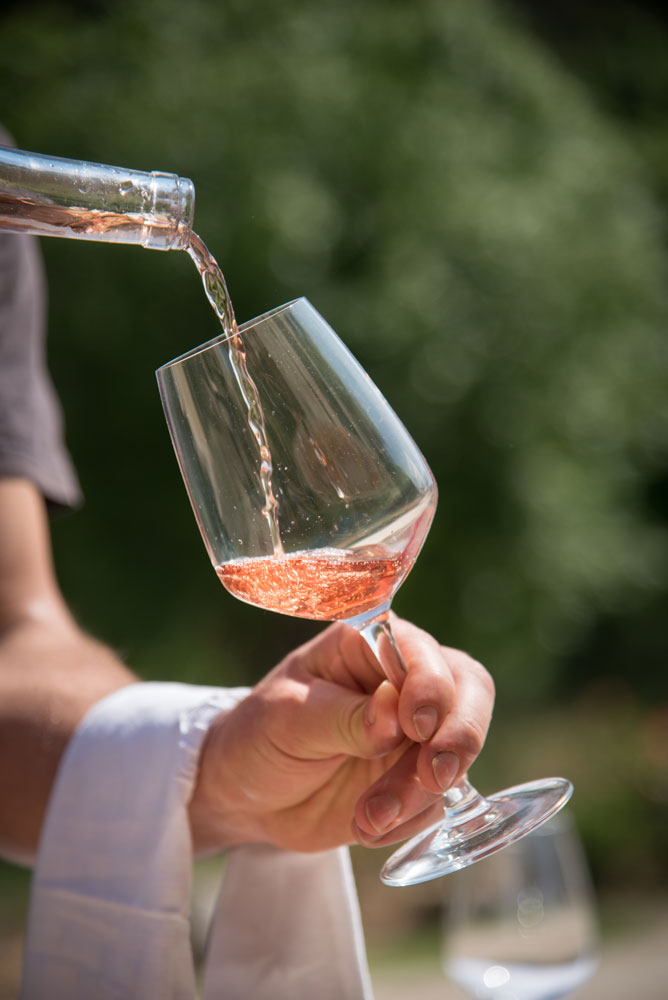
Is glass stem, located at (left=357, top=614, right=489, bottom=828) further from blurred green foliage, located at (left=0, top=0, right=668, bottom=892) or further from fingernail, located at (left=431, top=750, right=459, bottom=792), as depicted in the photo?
blurred green foliage, located at (left=0, top=0, right=668, bottom=892)

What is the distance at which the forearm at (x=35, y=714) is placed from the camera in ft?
3.10

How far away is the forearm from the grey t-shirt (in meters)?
0.25

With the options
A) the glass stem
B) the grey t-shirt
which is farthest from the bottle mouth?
the grey t-shirt

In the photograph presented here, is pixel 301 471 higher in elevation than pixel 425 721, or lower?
higher

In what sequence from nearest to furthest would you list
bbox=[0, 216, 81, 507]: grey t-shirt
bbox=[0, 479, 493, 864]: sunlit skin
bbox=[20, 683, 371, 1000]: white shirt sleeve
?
bbox=[0, 479, 493, 864]: sunlit skin < bbox=[20, 683, 371, 1000]: white shirt sleeve < bbox=[0, 216, 81, 507]: grey t-shirt

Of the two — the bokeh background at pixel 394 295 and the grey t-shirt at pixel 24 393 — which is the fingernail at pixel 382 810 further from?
the bokeh background at pixel 394 295

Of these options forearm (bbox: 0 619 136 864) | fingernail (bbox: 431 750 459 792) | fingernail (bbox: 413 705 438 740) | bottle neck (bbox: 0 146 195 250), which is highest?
bottle neck (bbox: 0 146 195 250)

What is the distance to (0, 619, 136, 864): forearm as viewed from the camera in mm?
945

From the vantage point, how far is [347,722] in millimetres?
→ 737

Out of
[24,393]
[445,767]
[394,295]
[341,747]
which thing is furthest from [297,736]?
[394,295]

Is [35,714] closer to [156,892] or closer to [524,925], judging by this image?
[156,892]

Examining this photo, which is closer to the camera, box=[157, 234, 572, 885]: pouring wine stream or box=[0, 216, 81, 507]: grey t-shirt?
box=[157, 234, 572, 885]: pouring wine stream

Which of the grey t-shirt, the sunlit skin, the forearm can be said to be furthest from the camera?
the grey t-shirt

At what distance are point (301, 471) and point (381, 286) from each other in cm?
201
